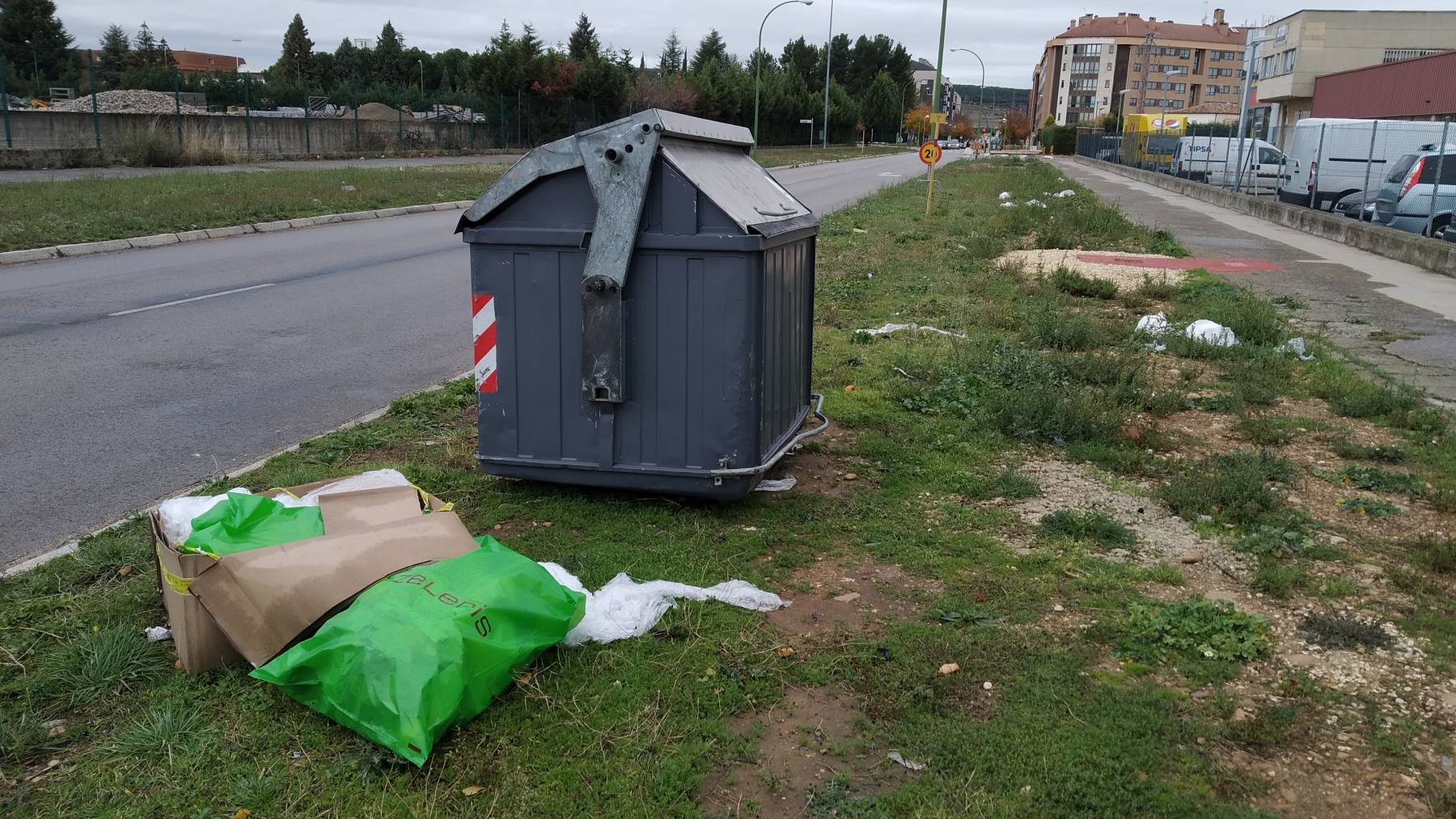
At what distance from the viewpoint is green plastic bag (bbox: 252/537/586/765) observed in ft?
9.62

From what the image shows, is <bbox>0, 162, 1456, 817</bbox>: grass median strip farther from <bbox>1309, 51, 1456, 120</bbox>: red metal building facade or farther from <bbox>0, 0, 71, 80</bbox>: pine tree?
<bbox>0, 0, 71, 80</bbox>: pine tree

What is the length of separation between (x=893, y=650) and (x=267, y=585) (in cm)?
201

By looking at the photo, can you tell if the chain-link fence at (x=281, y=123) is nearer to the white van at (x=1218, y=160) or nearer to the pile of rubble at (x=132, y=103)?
the pile of rubble at (x=132, y=103)

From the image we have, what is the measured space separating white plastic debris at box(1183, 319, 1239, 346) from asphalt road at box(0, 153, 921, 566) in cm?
597

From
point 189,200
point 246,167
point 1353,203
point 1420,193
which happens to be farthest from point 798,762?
point 246,167

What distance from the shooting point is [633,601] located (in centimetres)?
386

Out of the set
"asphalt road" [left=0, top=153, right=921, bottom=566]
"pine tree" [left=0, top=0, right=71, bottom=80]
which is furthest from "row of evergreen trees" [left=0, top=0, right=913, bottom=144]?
"asphalt road" [left=0, top=153, right=921, bottom=566]

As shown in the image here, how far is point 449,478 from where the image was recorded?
17.4 feet

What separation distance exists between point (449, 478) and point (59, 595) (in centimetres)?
178

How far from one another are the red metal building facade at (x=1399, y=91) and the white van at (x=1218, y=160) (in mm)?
7850

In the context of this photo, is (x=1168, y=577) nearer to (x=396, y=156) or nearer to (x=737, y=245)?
(x=737, y=245)

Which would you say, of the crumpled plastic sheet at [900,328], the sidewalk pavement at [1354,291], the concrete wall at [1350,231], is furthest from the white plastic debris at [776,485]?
the concrete wall at [1350,231]

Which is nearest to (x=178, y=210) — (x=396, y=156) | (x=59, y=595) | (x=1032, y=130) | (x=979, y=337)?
(x=979, y=337)

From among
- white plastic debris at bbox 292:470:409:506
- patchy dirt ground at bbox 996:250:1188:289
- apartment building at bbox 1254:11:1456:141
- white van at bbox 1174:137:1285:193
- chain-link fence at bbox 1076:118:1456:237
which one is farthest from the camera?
apartment building at bbox 1254:11:1456:141
